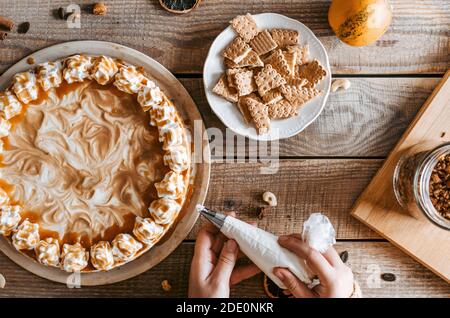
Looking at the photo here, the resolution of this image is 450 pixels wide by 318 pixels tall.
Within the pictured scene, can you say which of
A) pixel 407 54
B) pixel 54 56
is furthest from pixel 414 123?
pixel 54 56

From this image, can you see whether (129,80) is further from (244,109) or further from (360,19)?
(360,19)

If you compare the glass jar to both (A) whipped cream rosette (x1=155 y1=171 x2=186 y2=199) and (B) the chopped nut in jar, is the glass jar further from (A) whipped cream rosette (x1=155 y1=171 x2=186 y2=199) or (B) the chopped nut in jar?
(A) whipped cream rosette (x1=155 y1=171 x2=186 y2=199)

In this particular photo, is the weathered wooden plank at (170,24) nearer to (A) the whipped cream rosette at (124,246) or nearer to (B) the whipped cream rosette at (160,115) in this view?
(B) the whipped cream rosette at (160,115)

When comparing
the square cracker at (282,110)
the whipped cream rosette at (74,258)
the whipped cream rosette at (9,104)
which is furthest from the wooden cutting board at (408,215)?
the whipped cream rosette at (9,104)

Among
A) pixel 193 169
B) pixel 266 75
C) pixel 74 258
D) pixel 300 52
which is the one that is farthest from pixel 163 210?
pixel 300 52

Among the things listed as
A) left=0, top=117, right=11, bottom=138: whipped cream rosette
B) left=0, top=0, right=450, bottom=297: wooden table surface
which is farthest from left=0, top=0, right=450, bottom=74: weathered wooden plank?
left=0, top=117, right=11, bottom=138: whipped cream rosette
